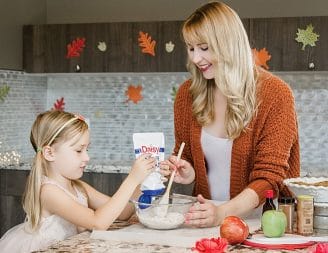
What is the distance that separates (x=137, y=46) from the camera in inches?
185

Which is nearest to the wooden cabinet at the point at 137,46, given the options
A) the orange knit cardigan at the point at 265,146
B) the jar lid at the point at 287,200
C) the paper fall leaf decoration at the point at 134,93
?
the paper fall leaf decoration at the point at 134,93

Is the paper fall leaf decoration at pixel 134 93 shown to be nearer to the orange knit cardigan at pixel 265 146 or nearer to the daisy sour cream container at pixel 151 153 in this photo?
the orange knit cardigan at pixel 265 146

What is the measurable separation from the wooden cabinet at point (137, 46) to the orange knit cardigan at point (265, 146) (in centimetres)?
216

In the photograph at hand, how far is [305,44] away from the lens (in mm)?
4391

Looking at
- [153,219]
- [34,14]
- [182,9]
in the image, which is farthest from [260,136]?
[34,14]

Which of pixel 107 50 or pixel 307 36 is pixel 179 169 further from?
pixel 107 50

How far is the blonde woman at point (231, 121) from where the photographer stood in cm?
220

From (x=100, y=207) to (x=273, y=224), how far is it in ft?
1.86

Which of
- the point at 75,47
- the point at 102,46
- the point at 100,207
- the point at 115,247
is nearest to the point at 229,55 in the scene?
the point at 100,207

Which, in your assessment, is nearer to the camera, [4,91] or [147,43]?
[147,43]

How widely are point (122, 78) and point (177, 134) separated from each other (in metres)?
2.79

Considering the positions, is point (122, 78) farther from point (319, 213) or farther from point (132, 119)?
point (319, 213)

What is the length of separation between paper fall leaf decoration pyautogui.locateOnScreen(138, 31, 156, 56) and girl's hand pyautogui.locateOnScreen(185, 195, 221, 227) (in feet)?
8.98

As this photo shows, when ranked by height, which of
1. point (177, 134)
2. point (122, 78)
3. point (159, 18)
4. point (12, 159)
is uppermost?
point (159, 18)
